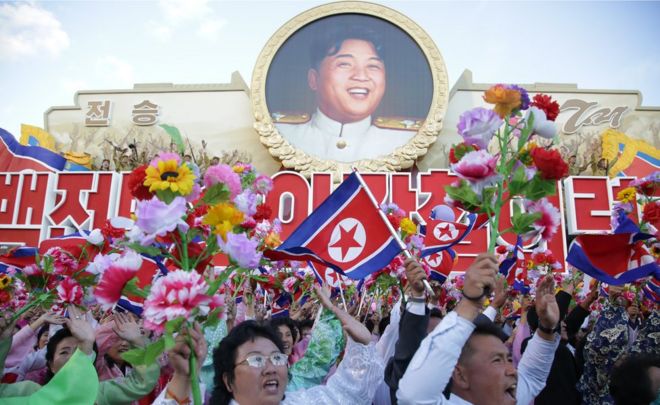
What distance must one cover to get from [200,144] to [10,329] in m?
13.3

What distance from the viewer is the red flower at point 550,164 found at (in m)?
1.92

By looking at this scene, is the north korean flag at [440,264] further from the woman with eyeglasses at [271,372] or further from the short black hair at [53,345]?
the short black hair at [53,345]

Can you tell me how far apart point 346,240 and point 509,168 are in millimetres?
1711

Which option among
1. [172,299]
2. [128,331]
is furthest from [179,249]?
[128,331]

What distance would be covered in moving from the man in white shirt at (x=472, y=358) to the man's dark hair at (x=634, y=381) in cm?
32

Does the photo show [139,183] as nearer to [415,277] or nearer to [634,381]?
[415,277]

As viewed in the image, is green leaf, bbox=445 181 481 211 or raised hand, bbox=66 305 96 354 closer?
green leaf, bbox=445 181 481 211

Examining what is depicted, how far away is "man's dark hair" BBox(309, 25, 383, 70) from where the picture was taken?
15453 mm

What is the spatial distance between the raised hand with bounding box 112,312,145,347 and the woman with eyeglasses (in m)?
0.48

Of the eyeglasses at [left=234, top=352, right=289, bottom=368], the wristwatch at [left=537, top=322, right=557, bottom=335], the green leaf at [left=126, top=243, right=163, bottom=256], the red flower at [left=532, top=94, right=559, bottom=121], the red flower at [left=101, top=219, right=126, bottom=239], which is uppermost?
the red flower at [left=532, top=94, right=559, bottom=121]

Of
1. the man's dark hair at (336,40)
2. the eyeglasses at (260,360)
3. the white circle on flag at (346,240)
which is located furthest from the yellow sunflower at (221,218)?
the man's dark hair at (336,40)

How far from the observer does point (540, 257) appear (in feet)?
16.7

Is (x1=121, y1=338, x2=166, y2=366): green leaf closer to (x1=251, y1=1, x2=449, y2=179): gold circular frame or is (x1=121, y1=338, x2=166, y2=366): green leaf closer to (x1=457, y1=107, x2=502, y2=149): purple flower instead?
(x1=457, y1=107, x2=502, y2=149): purple flower

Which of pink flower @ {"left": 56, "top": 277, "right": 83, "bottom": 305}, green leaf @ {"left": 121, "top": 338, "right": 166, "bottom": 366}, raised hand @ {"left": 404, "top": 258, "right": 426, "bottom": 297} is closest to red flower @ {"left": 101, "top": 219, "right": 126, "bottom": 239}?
pink flower @ {"left": 56, "top": 277, "right": 83, "bottom": 305}
